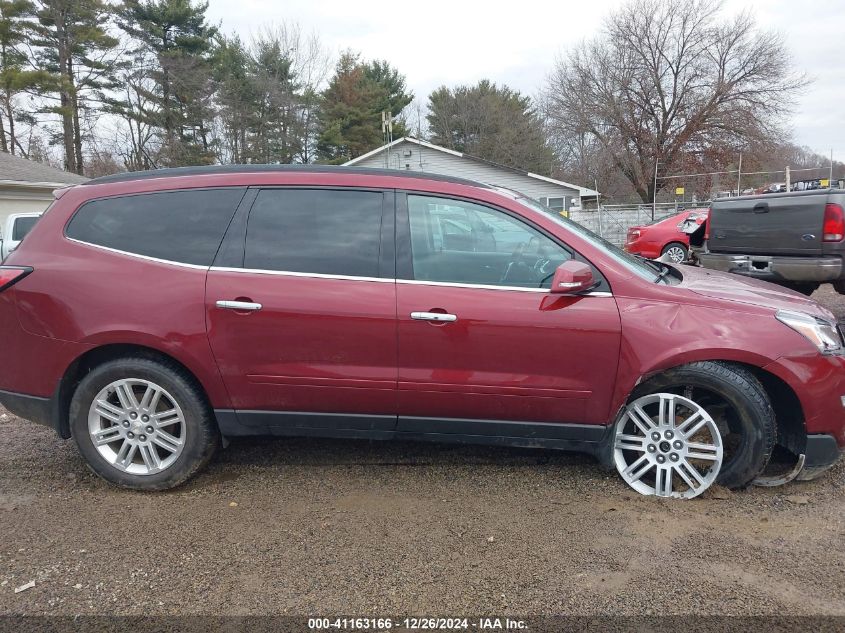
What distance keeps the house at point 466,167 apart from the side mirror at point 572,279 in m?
23.1

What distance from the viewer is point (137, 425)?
3.09 m

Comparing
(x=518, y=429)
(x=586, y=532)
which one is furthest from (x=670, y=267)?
(x=586, y=532)

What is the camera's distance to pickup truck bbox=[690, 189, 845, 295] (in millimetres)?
5582

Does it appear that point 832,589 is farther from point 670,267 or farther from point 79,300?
point 79,300

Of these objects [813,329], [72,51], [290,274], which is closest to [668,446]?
[813,329]

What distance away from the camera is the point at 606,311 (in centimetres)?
283

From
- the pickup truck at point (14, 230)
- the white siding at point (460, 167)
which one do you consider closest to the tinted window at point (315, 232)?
the pickup truck at point (14, 230)

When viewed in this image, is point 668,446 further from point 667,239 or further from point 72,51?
point 72,51

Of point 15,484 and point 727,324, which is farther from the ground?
point 727,324

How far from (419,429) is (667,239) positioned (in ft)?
39.1

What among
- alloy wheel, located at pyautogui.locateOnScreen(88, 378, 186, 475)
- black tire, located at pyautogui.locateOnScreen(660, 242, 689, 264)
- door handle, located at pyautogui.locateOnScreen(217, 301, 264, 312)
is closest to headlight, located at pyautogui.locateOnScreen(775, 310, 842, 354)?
door handle, located at pyautogui.locateOnScreen(217, 301, 264, 312)

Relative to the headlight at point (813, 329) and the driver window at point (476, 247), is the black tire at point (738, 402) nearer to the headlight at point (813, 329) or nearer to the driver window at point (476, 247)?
the headlight at point (813, 329)

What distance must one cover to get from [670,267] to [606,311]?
3.99 ft

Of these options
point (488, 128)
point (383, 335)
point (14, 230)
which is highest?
point (488, 128)
